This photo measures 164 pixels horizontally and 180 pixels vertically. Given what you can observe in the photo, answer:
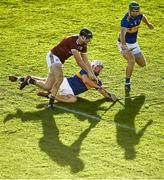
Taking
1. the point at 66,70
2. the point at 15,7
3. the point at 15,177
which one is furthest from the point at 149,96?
the point at 15,7

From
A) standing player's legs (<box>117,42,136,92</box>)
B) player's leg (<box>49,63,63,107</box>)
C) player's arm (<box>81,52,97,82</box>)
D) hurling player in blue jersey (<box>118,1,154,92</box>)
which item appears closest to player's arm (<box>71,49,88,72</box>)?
player's arm (<box>81,52,97,82</box>)

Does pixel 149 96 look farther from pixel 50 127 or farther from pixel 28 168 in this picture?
pixel 28 168

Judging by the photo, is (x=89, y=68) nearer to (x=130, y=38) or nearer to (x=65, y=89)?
(x=65, y=89)

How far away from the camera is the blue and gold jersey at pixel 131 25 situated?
14953mm

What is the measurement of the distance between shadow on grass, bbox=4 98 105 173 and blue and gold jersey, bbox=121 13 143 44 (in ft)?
6.05

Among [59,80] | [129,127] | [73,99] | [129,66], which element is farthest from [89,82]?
[129,127]

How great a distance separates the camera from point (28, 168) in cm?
1163

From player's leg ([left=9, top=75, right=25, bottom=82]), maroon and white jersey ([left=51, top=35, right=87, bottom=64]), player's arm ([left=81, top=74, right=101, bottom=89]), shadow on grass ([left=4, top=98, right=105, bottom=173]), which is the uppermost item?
maroon and white jersey ([left=51, top=35, right=87, bottom=64])

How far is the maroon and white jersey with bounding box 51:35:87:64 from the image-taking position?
13969 mm

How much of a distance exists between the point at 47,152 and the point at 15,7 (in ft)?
35.8

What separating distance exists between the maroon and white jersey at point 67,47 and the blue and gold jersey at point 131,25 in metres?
1.55

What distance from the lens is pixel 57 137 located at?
13.0 m

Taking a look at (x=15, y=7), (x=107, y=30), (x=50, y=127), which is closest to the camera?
(x=50, y=127)

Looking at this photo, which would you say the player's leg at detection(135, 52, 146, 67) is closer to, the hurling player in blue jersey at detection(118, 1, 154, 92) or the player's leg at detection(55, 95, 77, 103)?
the hurling player in blue jersey at detection(118, 1, 154, 92)
